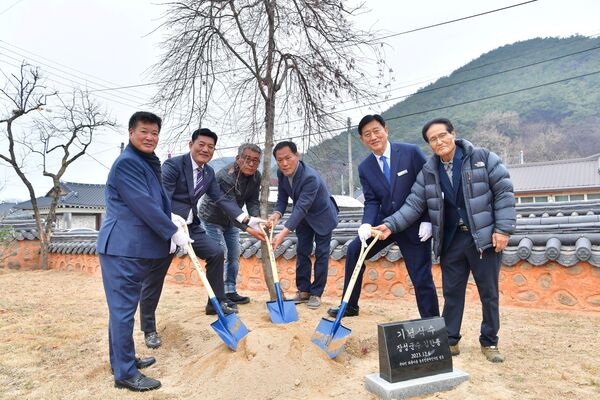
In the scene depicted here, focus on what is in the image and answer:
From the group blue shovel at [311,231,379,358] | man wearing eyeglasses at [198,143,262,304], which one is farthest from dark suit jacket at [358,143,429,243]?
man wearing eyeglasses at [198,143,262,304]

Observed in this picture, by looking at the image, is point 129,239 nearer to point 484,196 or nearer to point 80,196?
point 484,196

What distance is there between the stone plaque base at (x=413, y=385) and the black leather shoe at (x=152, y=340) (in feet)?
6.66

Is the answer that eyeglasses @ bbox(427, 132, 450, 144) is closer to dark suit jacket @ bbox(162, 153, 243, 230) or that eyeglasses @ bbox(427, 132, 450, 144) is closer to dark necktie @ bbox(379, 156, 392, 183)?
dark necktie @ bbox(379, 156, 392, 183)

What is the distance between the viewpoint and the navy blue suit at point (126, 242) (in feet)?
9.87

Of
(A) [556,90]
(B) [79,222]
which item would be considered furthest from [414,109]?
(B) [79,222]

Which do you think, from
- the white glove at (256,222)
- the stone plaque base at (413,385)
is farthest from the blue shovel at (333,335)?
the white glove at (256,222)

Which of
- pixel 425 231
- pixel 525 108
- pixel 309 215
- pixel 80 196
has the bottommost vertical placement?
pixel 425 231

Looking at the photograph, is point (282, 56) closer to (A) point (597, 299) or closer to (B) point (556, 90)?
(A) point (597, 299)

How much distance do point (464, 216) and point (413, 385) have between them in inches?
50.9

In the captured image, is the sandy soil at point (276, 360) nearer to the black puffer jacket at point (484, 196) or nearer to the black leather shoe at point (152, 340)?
the black leather shoe at point (152, 340)

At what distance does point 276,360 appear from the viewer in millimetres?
3004

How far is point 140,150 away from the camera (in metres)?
3.22

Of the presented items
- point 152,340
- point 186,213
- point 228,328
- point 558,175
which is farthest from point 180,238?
point 558,175

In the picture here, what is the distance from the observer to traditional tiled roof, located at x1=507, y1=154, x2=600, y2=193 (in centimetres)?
2545
